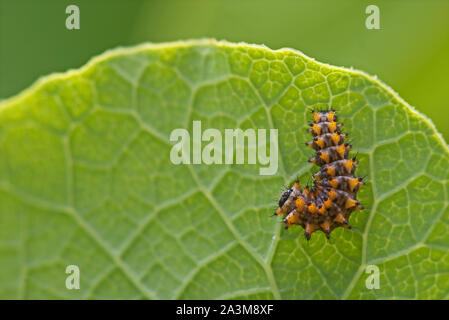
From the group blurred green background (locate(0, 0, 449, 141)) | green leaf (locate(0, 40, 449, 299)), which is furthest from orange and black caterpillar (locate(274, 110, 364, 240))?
blurred green background (locate(0, 0, 449, 141))

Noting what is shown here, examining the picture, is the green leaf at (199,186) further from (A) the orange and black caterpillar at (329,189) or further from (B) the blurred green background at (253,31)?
(B) the blurred green background at (253,31)

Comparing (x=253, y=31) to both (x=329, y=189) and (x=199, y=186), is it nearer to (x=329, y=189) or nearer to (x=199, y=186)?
(x=329, y=189)

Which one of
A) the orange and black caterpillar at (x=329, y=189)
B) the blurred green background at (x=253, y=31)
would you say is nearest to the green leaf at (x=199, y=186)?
the orange and black caterpillar at (x=329, y=189)

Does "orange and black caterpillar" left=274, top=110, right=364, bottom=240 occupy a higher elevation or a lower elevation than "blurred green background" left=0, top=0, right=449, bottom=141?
lower

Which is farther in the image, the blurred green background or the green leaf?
the blurred green background

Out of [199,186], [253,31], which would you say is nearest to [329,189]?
[199,186]

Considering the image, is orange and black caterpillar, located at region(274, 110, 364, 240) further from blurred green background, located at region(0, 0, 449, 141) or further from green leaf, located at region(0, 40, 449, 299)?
blurred green background, located at region(0, 0, 449, 141)
